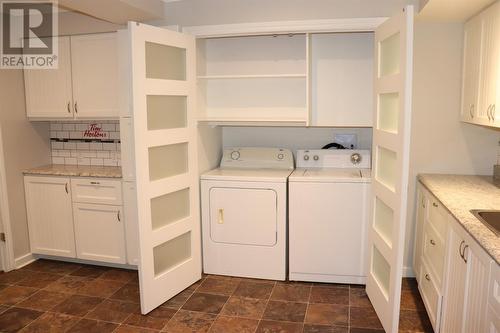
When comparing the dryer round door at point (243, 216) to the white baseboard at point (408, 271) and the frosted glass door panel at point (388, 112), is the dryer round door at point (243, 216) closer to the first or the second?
the frosted glass door panel at point (388, 112)

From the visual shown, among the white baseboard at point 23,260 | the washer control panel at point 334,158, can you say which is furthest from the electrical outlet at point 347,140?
the white baseboard at point 23,260

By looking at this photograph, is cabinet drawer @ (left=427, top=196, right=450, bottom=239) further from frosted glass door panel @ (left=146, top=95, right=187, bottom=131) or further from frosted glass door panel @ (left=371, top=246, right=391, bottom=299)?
frosted glass door panel @ (left=146, top=95, right=187, bottom=131)

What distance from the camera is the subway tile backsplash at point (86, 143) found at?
4.04 m

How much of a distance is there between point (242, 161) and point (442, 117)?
169 cm

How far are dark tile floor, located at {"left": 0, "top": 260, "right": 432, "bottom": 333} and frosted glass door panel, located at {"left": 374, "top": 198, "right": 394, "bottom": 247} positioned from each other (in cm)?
57

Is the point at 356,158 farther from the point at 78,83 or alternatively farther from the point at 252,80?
the point at 78,83

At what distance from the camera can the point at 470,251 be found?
74.8 inches

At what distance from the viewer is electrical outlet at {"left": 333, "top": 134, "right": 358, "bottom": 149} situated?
3707mm

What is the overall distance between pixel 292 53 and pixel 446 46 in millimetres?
1191

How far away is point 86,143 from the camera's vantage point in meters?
4.14

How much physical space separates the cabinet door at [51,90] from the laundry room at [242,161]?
18mm

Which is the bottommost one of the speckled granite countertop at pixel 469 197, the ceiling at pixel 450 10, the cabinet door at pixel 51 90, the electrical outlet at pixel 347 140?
the speckled granite countertop at pixel 469 197

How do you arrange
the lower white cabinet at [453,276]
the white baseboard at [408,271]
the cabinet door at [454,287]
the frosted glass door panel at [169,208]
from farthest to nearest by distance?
the white baseboard at [408,271] < the frosted glass door panel at [169,208] < the cabinet door at [454,287] < the lower white cabinet at [453,276]

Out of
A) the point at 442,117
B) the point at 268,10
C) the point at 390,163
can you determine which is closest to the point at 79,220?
the point at 268,10
